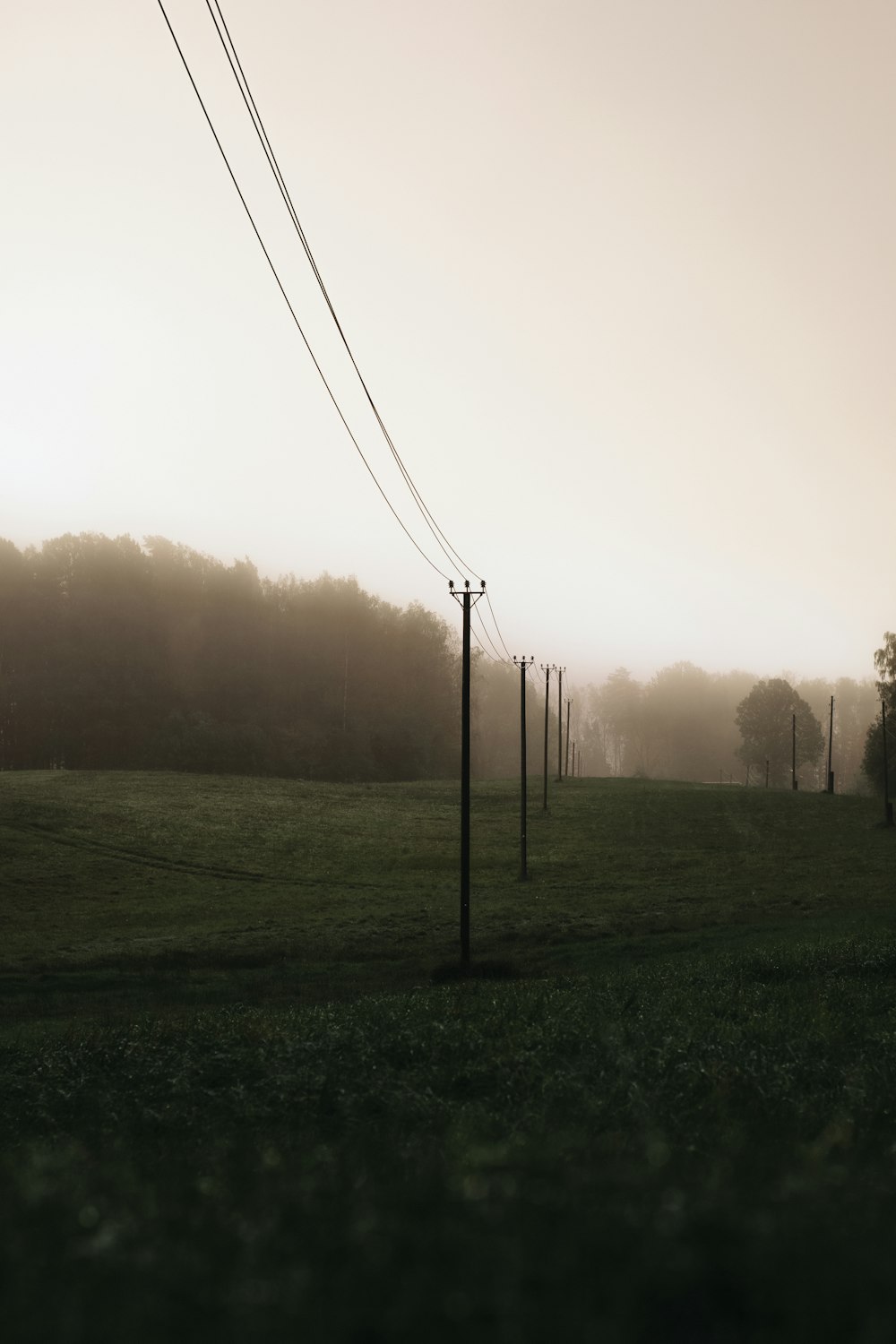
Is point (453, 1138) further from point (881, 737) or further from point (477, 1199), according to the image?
point (881, 737)

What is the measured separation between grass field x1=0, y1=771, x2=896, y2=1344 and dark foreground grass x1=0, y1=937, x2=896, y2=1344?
2cm

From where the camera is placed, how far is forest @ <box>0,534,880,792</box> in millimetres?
115188

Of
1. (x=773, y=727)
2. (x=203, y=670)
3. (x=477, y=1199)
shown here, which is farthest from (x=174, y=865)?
(x=773, y=727)

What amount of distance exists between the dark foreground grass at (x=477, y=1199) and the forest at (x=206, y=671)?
96108 mm

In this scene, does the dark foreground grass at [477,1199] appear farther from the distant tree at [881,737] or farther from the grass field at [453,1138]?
the distant tree at [881,737]

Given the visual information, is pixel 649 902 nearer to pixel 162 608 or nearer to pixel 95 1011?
pixel 95 1011

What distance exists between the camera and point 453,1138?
7.35m

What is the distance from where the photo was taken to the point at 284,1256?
431 centimetres

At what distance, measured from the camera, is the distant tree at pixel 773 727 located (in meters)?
174

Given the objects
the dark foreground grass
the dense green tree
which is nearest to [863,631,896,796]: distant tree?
the dense green tree

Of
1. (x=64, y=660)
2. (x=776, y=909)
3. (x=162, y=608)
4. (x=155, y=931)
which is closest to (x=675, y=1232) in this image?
(x=155, y=931)

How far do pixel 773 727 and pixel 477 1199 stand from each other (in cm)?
18409

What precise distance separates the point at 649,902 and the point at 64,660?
306 ft

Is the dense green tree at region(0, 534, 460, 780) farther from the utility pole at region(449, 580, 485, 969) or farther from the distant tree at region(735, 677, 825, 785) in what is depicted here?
the utility pole at region(449, 580, 485, 969)
